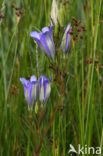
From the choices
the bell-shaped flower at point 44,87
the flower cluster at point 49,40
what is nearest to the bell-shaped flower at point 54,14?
the flower cluster at point 49,40

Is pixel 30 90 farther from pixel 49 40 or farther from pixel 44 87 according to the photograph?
pixel 49 40

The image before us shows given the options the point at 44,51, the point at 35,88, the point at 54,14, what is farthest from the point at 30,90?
the point at 54,14

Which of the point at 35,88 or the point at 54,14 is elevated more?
the point at 54,14

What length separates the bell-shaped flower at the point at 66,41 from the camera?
95cm

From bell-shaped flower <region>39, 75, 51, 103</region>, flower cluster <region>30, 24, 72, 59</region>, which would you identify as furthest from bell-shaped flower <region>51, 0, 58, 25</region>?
bell-shaped flower <region>39, 75, 51, 103</region>

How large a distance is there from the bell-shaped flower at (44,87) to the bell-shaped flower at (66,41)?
4.7 inches

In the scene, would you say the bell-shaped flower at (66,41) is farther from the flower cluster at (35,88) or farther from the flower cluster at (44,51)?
the flower cluster at (35,88)

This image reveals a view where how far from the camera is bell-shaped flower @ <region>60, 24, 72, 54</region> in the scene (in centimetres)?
95

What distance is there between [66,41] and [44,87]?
18 cm

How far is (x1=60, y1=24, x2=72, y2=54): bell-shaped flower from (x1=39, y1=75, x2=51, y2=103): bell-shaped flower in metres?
0.12

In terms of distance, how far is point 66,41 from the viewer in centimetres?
98

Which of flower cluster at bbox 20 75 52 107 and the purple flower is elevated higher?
the purple flower

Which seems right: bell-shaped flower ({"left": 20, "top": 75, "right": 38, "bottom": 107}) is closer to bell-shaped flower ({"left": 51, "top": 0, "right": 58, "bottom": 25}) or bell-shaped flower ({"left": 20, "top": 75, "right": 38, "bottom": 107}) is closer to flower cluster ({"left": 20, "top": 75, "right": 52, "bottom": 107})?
flower cluster ({"left": 20, "top": 75, "right": 52, "bottom": 107})

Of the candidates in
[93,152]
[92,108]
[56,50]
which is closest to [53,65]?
[56,50]
